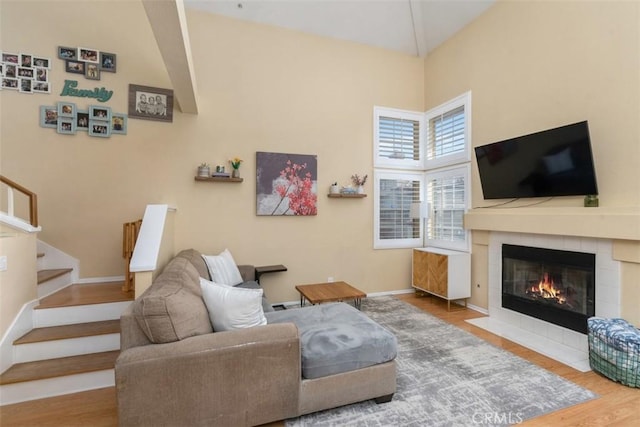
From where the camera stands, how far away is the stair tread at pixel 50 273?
9.61ft

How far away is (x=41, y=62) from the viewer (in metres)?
3.39

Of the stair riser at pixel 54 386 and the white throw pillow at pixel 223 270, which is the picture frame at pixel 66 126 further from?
the stair riser at pixel 54 386

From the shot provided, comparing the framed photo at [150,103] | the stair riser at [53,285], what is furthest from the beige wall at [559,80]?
the stair riser at [53,285]

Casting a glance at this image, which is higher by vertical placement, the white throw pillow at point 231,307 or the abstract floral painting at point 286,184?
the abstract floral painting at point 286,184

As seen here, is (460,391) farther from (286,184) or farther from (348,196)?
(286,184)

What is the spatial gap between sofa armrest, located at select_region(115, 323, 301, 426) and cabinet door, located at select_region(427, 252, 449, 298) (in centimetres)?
294

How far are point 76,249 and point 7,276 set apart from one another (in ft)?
4.37

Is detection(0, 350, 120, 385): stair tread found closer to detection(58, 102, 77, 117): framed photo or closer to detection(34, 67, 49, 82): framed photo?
detection(58, 102, 77, 117): framed photo

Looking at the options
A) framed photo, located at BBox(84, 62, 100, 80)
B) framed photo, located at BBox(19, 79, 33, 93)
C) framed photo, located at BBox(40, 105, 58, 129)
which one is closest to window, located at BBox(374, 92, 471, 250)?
framed photo, located at BBox(84, 62, 100, 80)

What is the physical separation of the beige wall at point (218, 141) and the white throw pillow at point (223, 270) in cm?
57

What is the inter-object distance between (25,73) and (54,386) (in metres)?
3.48

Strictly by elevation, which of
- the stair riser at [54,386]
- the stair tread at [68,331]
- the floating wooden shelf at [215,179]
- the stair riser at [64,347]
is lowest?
the stair riser at [54,386]

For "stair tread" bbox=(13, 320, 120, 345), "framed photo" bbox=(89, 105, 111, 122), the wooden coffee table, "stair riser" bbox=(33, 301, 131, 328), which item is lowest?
"stair tread" bbox=(13, 320, 120, 345)

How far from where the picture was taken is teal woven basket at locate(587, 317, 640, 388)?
7.30 feet
